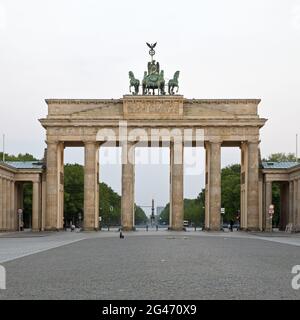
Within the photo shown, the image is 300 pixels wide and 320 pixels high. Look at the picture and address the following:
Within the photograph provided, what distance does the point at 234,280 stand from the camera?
23.4 metres

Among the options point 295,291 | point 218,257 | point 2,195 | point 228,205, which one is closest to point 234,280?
point 295,291

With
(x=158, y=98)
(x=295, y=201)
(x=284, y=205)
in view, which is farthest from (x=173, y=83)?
(x=284, y=205)

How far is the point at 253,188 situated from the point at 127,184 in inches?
615

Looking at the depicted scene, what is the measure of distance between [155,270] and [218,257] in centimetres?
911

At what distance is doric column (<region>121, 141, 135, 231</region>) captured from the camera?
3893 inches

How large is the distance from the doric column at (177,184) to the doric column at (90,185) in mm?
9705

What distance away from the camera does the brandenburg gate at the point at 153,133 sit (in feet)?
323

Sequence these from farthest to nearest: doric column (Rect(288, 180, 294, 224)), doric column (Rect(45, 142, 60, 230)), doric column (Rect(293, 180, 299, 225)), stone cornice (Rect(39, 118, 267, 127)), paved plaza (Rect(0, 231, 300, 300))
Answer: doric column (Rect(45, 142, 60, 230)) < stone cornice (Rect(39, 118, 267, 127)) < doric column (Rect(288, 180, 294, 224)) < doric column (Rect(293, 180, 299, 225)) < paved plaza (Rect(0, 231, 300, 300))

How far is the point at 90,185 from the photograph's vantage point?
9988 cm

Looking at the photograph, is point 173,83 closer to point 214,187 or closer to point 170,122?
point 170,122

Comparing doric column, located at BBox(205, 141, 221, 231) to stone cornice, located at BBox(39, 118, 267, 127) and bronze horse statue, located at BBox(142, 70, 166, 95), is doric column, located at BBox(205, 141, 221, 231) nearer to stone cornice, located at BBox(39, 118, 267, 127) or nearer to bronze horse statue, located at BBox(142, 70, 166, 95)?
stone cornice, located at BBox(39, 118, 267, 127)

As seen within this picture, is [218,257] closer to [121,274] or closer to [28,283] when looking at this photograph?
[121,274]

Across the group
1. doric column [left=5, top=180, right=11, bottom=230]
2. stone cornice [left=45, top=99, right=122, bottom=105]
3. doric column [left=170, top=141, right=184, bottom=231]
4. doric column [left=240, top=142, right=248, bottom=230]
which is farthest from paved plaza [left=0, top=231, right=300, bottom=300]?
doric column [left=240, top=142, right=248, bottom=230]
